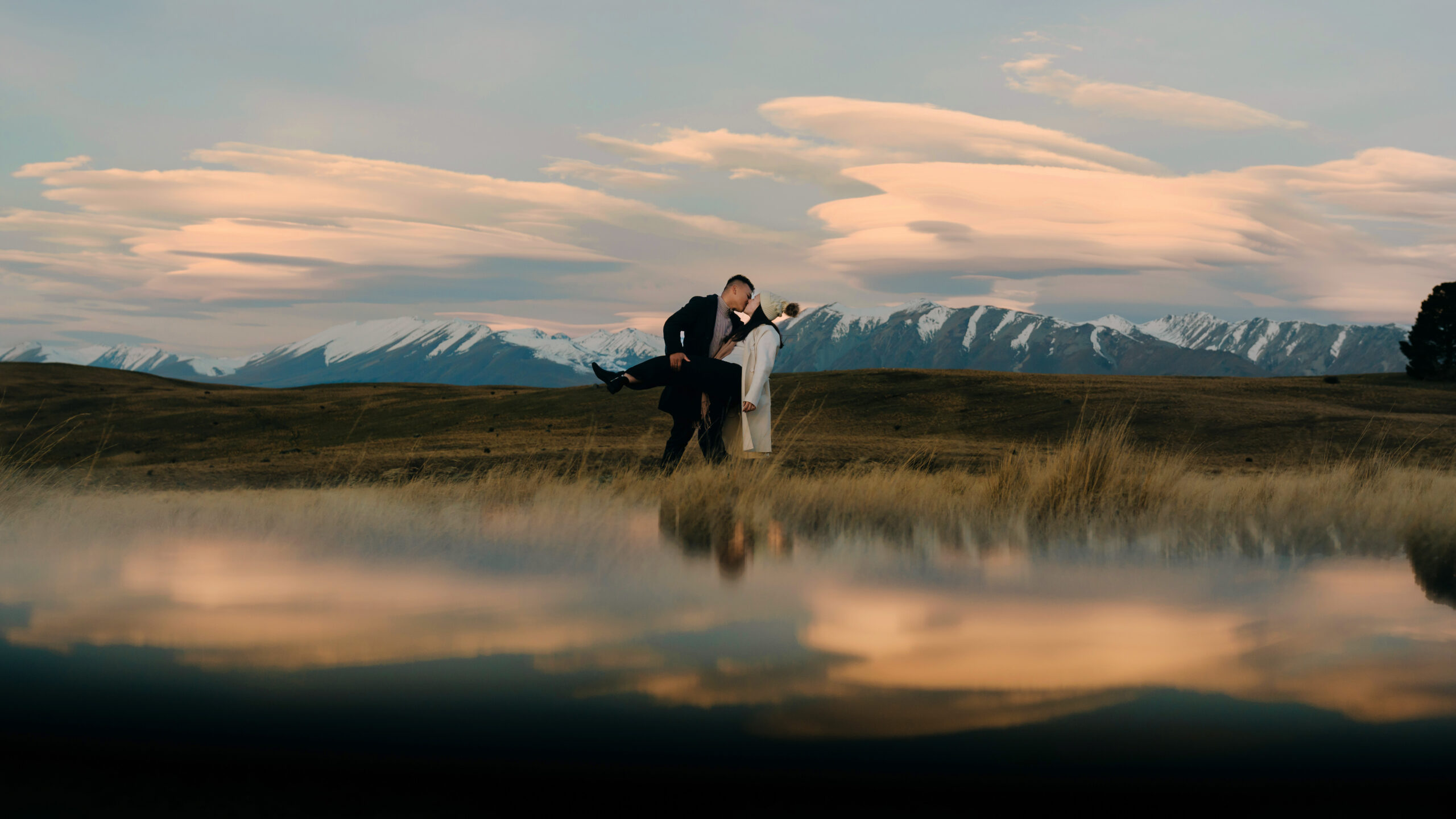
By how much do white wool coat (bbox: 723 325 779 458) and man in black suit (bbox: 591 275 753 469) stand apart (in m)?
0.14

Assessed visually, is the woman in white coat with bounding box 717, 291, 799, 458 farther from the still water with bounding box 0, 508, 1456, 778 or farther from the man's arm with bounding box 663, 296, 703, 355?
the still water with bounding box 0, 508, 1456, 778

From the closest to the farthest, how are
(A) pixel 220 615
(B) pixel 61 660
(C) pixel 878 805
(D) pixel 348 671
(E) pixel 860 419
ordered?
(C) pixel 878 805, (D) pixel 348 671, (B) pixel 61 660, (A) pixel 220 615, (E) pixel 860 419

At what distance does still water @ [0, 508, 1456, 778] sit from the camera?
293 cm

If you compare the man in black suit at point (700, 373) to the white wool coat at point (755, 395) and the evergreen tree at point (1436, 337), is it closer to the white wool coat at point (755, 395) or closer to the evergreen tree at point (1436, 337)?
the white wool coat at point (755, 395)

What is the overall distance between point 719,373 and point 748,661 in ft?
19.2

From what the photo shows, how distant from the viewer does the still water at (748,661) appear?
115 inches

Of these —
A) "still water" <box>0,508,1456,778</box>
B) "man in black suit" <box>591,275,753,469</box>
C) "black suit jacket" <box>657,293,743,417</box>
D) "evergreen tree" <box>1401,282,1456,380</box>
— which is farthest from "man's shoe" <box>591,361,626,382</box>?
"evergreen tree" <box>1401,282,1456,380</box>

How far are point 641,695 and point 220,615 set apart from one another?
7.65ft

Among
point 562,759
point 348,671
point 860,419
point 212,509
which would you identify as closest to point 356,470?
point 212,509

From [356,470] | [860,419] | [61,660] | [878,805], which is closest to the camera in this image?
[878,805]

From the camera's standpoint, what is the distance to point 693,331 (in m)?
9.49

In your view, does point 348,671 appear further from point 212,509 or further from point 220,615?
point 212,509

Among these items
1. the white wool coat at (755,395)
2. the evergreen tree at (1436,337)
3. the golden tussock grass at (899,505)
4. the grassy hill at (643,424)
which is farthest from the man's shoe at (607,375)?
the evergreen tree at (1436,337)

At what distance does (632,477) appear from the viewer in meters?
9.50
